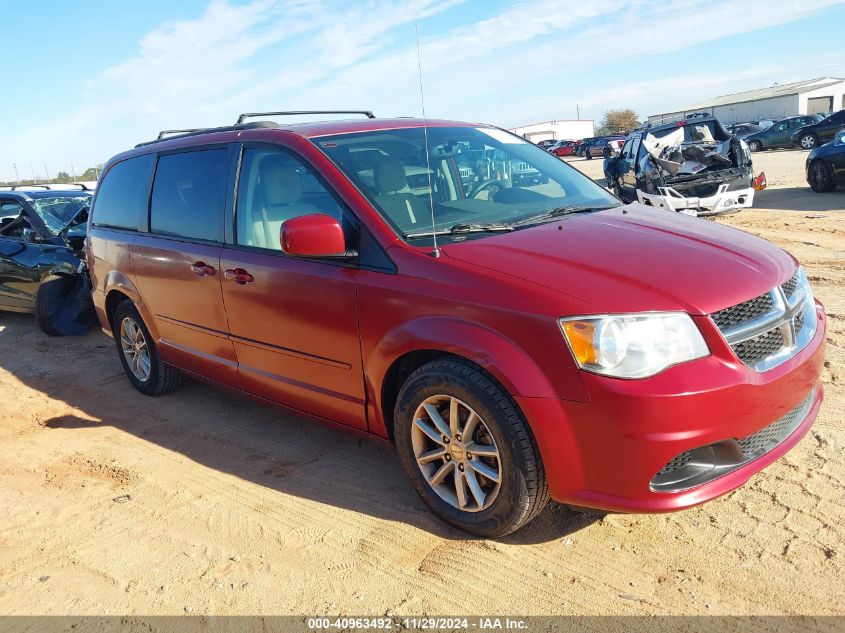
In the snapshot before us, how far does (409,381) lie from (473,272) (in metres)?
0.59

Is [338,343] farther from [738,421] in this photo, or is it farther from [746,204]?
[746,204]

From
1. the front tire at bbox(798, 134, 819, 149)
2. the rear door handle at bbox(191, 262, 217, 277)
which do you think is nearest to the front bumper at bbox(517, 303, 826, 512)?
the rear door handle at bbox(191, 262, 217, 277)

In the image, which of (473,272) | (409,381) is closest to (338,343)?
(409,381)

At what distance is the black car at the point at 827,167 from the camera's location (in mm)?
13109

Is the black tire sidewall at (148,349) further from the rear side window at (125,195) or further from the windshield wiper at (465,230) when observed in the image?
the windshield wiper at (465,230)

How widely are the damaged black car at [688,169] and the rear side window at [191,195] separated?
26.9 ft

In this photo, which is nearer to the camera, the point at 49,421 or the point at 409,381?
the point at 409,381

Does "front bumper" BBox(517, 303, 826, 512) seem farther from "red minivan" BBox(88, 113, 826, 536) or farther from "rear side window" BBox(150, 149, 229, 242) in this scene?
"rear side window" BBox(150, 149, 229, 242)

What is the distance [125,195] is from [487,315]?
372 centimetres

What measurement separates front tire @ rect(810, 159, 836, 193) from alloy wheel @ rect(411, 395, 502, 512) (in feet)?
43.4

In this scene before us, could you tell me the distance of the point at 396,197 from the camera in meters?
3.50

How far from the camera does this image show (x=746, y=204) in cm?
1202

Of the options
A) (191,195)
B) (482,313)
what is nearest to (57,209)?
(191,195)

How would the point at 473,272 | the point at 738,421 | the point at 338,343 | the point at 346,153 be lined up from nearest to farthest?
the point at 738,421, the point at 473,272, the point at 338,343, the point at 346,153
